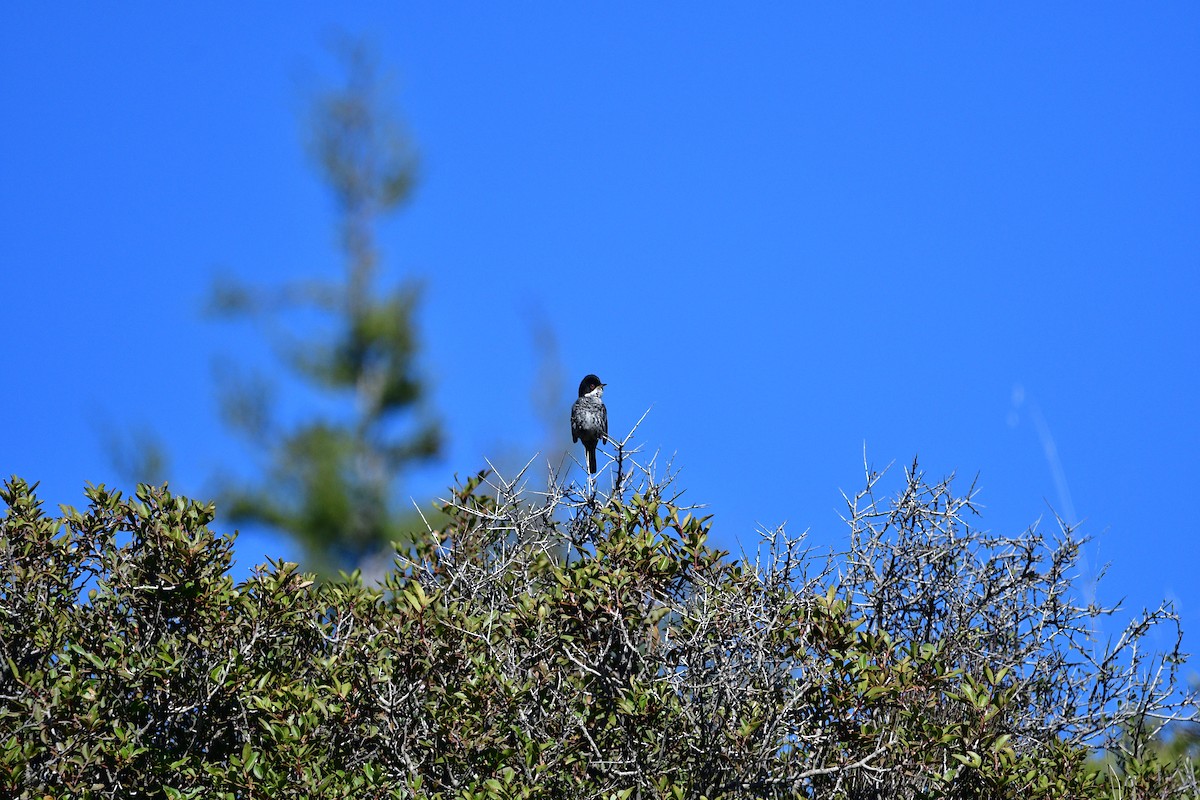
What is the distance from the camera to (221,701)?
591 cm

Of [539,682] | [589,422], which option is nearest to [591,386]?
[589,422]

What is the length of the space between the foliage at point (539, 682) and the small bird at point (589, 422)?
2958 mm

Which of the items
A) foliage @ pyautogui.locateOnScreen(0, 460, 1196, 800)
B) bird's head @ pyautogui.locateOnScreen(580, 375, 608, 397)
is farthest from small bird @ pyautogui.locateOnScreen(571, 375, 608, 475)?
foliage @ pyautogui.locateOnScreen(0, 460, 1196, 800)

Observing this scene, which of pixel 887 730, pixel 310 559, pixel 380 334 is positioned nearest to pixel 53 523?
pixel 887 730

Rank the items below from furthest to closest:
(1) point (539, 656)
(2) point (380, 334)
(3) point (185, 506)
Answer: (2) point (380, 334), (3) point (185, 506), (1) point (539, 656)

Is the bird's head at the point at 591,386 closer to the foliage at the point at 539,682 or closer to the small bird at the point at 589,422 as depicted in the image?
the small bird at the point at 589,422

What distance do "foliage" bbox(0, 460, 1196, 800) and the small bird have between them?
2.96 metres

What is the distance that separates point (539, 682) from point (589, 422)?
3.93m

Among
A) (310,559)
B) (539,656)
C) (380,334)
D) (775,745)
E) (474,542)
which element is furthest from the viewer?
(380,334)

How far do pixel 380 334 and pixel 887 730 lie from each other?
55.8 feet

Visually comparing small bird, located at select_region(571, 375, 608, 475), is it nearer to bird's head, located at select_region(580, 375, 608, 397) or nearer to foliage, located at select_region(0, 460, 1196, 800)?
bird's head, located at select_region(580, 375, 608, 397)

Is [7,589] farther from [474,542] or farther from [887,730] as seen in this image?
[887,730]

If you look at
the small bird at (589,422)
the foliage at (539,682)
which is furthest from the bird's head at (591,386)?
the foliage at (539,682)

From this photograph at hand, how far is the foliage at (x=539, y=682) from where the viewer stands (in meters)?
5.47
